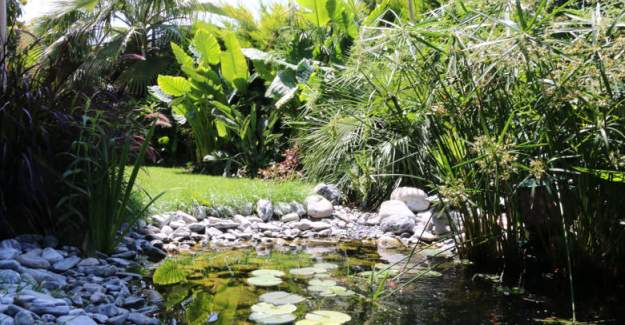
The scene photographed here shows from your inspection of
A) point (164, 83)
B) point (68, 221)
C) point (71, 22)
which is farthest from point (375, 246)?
point (71, 22)

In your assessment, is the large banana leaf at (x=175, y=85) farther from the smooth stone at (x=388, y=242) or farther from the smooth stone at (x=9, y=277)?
the smooth stone at (x=9, y=277)

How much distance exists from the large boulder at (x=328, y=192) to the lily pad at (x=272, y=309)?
4402 millimetres

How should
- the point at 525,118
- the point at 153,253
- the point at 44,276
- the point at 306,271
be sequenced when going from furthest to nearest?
the point at 153,253
the point at 306,271
the point at 525,118
the point at 44,276

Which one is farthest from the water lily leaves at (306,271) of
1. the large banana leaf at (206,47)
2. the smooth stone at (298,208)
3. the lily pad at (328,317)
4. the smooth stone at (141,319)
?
the large banana leaf at (206,47)

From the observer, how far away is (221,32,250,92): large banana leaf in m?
11.1

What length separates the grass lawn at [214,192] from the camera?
706cm

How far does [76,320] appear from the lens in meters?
3.15

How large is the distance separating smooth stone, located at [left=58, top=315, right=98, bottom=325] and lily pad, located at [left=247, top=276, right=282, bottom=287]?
1.43m

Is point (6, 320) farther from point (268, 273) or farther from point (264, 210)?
point (264, 210)

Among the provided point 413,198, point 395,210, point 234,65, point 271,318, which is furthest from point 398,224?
point 234,65

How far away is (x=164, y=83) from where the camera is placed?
431 inches

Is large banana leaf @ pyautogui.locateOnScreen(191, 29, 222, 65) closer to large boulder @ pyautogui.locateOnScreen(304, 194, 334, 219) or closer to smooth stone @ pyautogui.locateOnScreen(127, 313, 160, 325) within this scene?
large boulder @ pyautogui.locateOnScreen(304, 194, 334, 219)

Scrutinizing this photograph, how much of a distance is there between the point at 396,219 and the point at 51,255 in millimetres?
3953

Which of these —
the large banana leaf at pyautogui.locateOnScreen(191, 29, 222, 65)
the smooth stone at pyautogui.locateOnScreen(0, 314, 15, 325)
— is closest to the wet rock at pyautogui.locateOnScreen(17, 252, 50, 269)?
the smooth stone at pyautogui.locateOnScreen(0, 314, 15, 325)
